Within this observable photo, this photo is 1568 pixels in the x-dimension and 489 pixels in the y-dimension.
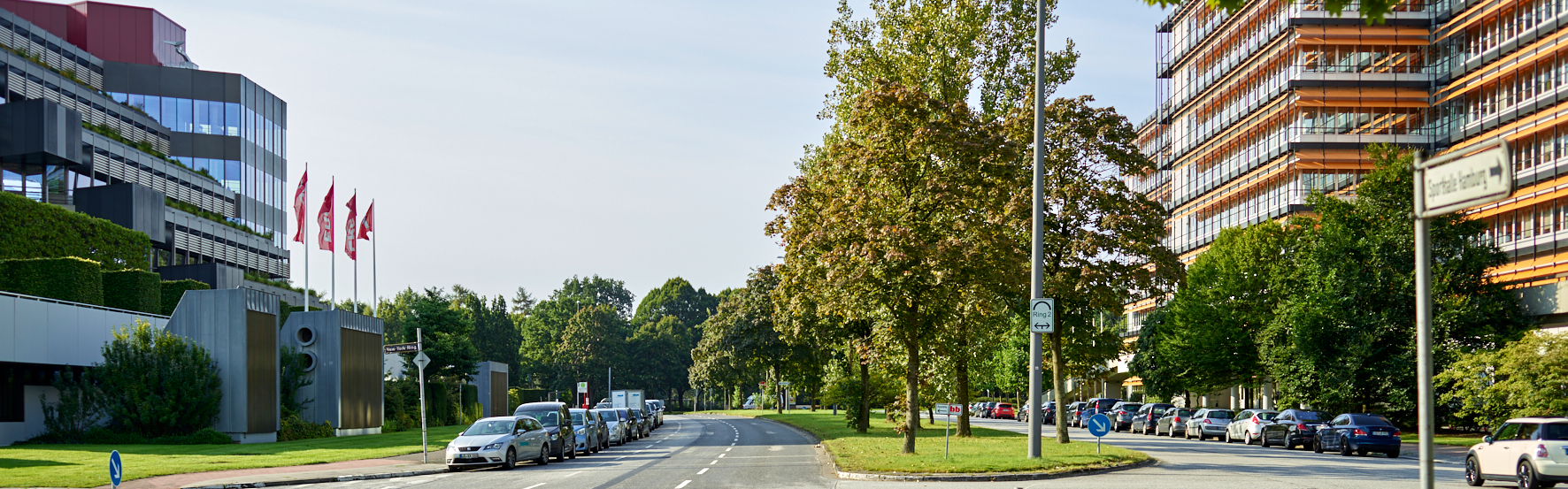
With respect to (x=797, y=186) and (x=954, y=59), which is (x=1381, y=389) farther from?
(x=797, y=186)

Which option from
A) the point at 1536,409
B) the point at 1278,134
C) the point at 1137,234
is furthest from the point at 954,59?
the point at 1278,134

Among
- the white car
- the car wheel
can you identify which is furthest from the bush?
the white car

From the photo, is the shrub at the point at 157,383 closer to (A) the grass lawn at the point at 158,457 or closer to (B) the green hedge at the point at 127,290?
(A) the grass lawn at the point at 158,457

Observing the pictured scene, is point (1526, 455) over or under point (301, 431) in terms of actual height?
over

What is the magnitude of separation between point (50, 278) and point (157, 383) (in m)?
5.27

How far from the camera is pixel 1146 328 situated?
65.8 meters

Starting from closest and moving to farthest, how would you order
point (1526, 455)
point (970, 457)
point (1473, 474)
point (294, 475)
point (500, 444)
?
1. point (1526, 455)
2. point (1473, 474)
3. point (294, 475)
4. point (970, 457)
5. point (500, 444)

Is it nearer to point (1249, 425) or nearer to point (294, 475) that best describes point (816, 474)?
point (294, 475)

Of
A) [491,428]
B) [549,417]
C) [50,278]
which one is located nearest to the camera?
[491,428]

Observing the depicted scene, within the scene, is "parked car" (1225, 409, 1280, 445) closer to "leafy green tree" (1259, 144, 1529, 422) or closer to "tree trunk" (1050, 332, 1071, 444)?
"leafy green tree" (1259, 144, 1529, 422)

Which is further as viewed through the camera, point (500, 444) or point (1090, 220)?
point (1090, 220)

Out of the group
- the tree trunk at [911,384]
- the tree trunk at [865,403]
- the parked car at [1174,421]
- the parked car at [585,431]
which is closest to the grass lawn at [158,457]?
the parked car at [585,431]

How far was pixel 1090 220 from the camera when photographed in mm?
34500

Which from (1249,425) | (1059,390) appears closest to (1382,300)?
(1249,425)
